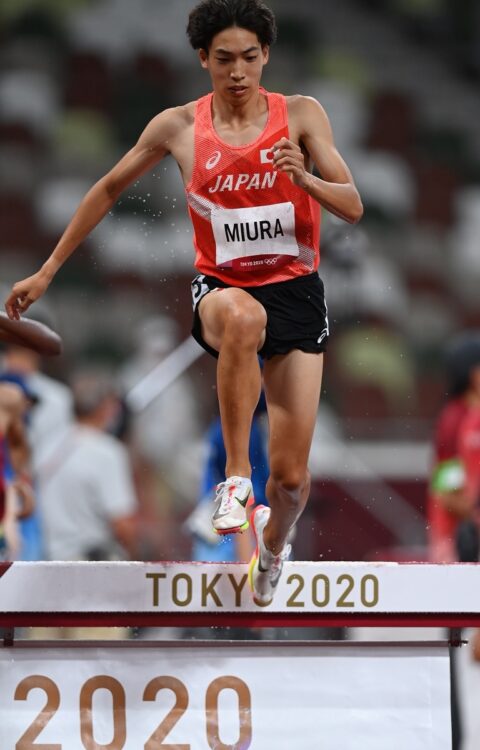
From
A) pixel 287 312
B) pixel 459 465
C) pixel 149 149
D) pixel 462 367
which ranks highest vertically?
pixel 462 367

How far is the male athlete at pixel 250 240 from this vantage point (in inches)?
147

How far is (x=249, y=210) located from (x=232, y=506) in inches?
33.2

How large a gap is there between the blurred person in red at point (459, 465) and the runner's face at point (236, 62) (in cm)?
278

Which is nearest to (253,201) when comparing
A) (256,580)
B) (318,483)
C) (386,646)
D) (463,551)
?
(256,580)

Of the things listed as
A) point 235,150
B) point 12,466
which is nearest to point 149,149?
point 235,150

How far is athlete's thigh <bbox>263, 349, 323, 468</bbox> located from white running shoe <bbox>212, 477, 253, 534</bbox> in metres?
0.18

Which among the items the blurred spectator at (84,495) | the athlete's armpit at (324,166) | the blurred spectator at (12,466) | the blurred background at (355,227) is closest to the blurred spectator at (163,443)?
the blurred background at (355,227)

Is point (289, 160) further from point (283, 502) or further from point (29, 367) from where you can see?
point (29, 367)

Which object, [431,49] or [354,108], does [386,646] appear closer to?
[354,108]

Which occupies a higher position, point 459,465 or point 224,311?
point 459,465

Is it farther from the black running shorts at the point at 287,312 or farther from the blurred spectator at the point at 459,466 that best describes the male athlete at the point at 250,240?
the blurred spectator at the point at 459,466

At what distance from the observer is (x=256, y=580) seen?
12.1 feet

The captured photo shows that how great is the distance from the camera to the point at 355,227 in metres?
9.64

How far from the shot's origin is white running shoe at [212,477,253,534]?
12.0ft
